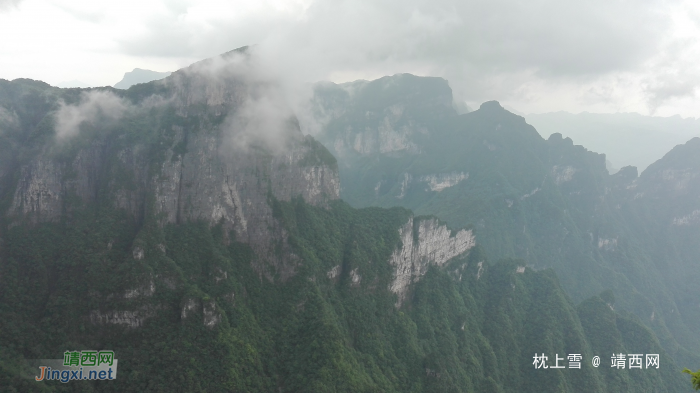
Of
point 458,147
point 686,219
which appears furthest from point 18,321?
point 686,219

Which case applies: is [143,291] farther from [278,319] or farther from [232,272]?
[278,319]

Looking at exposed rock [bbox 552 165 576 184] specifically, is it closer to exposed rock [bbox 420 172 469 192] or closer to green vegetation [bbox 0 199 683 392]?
exposed rock [bbox 420 172 469 192]

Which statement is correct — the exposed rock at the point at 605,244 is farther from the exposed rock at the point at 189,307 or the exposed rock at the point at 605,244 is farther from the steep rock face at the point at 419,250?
the exposed rock at the point at 189,307

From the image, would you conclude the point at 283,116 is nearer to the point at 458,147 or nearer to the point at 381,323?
the point at 381,323

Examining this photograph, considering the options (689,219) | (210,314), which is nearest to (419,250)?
(210,314)

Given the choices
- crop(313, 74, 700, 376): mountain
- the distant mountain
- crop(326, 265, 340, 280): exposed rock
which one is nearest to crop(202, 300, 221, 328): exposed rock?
crop(326, 265, 340, 280): exposed rock
